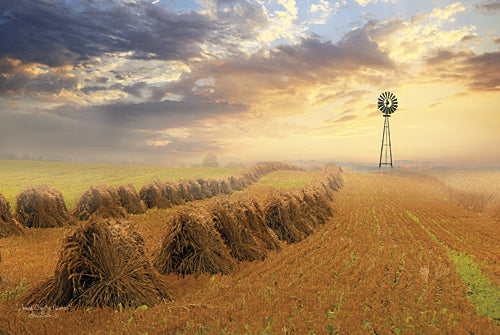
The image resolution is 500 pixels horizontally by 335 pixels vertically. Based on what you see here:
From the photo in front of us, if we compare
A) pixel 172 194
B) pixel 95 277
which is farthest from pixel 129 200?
pixel 95 277

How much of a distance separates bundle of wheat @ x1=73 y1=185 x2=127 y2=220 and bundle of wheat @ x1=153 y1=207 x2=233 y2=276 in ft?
30.5

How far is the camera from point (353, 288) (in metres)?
7.32

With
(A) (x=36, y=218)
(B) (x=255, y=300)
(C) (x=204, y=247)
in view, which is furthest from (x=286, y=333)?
(A) (x=36, y=218)

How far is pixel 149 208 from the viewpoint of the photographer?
64.2ft

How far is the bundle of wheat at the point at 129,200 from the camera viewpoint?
1770 centimetres

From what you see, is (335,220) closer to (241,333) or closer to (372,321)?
(372,321)

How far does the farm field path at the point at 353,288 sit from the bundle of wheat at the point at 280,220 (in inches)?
25.2

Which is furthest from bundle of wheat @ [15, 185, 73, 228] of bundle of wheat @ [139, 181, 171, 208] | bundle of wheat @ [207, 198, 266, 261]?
bundle of wheat @ [207, 198, 266, 261]

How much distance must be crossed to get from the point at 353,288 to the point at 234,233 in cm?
364

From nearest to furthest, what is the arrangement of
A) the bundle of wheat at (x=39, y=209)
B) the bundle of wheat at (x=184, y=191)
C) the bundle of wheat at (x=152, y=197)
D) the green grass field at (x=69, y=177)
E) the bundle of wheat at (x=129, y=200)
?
A: the bundle of wheat at (x=39, y=209)
the bundle of wheat at (x=129, y=200)
the bundle of wheat at (x=152, y=197)
the bundle of wheat at (x=184, y=191)
the green grass field at (x=69, y=177)

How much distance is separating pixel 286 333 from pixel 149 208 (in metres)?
16.2

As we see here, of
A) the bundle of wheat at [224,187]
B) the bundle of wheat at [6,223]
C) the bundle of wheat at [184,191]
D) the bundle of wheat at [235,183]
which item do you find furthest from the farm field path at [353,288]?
the bundle of wheat at [235,183]

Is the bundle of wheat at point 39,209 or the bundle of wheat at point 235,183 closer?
the bundle of wheat at point 39,209

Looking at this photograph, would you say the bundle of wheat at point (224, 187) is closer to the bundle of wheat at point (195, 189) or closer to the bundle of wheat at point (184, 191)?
the bundle of wheat at point (195, 189)
